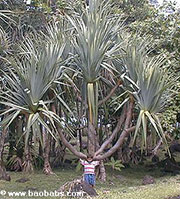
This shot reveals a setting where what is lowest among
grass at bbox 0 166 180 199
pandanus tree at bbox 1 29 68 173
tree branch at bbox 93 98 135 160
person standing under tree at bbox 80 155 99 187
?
grass at bbox 0 166 180 199

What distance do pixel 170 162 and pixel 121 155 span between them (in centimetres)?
172

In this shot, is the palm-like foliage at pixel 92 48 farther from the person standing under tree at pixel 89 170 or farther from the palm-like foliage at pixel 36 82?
the person standing under tree at pixel 89 170

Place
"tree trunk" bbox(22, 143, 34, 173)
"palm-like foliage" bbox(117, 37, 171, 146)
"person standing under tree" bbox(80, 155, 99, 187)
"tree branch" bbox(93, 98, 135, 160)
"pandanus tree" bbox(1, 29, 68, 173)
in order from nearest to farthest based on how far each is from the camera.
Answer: "pandanus tree" bbox(1, 29, 68, 173) < "palm-like foliage" bbox(117, 37, 171, 146) < "person standing under tree" bbox(80, 155, 99, 187) < "tree branch" bbox(93, 98, 135, 160) < "tree trunk" bbox(22, 143, 34, 173)

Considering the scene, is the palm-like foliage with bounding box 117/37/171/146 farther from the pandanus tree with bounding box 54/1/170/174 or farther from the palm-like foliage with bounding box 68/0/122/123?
the palm-like foliage with bounding box 68/0/122/123

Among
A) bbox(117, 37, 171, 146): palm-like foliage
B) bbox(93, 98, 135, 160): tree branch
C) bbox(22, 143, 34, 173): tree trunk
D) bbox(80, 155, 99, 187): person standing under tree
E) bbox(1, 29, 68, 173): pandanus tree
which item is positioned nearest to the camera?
bbox(1, 29, 68, 173): pandanus tree

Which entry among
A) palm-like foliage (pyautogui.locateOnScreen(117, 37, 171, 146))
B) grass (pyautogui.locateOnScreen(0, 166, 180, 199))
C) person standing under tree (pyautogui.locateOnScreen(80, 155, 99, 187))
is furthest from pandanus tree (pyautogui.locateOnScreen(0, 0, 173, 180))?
grass (pyautogui.locateOnScreen(0, 166, 180, 199))

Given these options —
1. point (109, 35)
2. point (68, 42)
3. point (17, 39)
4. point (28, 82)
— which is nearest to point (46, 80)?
point (28, 82)

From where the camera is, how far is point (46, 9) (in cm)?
923

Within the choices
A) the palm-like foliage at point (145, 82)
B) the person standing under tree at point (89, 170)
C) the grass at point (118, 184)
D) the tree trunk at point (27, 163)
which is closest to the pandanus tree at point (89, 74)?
the palm-like foliage at point (145, 82)

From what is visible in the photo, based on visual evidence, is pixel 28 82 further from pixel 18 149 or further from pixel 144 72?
pixel 18 149

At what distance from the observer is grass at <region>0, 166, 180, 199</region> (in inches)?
235

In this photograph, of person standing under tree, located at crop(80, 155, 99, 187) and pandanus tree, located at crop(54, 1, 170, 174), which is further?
person standing under tree, located at crop(80, 155, 99, 187)

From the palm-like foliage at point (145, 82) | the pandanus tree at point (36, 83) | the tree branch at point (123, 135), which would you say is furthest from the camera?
the tree branch at point (123, 135)

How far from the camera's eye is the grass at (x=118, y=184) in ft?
19.6
